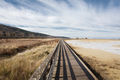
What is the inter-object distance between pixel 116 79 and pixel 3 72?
19.3ft

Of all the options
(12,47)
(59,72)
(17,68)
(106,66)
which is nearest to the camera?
(59,72)

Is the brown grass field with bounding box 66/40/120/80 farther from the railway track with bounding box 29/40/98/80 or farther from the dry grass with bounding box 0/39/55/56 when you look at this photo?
the dry grass with bounding box 0/39/55/56

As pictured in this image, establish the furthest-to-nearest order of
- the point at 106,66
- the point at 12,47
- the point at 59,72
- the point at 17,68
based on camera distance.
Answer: the point at 12,47 < the point at 106,66 < the point at 17,68 < the point at 59,72

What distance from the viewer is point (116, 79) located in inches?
153

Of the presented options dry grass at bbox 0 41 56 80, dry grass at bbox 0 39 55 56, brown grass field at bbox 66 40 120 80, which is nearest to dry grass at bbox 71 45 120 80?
brown grass field at bbox 66 40 120 80

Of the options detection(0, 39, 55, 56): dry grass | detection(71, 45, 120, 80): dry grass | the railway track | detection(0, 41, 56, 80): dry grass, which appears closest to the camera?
the railway track

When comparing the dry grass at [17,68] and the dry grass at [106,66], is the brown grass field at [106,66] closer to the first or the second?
the dry grass at [106,66]

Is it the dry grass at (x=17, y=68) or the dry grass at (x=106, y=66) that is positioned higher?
the dry grass at (x=106, y=66)

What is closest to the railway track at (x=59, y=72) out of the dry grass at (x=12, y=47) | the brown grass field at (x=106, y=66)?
the brown grass field at (x=106, y=66)

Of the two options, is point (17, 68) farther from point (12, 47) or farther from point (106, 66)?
point (12, 47)

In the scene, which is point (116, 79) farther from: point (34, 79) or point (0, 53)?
point (0, 53)

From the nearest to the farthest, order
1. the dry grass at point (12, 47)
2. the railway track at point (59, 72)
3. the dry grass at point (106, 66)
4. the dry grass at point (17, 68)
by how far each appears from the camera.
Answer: the railway track at point (59, 72)
the dry grass at point (17, 68)
the dry grass at point (106, 66)
the dry grass at point (12, 47)

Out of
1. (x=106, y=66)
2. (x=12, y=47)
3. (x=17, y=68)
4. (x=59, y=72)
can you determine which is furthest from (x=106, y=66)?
(x=12, y=47)

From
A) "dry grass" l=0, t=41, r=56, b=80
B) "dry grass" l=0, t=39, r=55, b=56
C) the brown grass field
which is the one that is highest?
the brown grass field
